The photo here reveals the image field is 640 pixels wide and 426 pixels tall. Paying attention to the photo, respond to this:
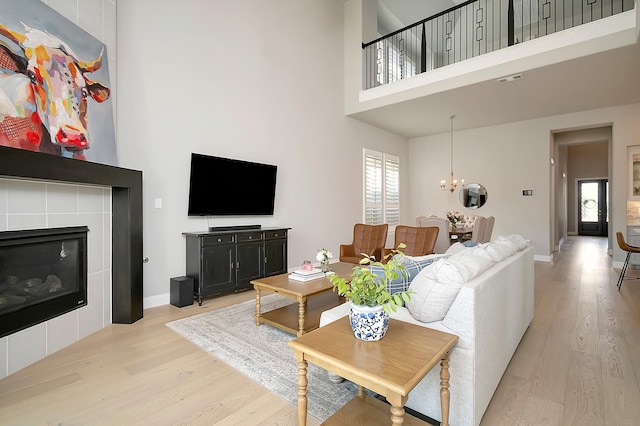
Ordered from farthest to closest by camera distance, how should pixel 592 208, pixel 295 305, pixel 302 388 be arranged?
pixel 592 208 → pixel 295 305 → pixel 302 388

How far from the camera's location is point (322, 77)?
6.02 meters

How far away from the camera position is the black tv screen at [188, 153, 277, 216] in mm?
4078

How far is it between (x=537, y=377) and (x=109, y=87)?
4385 mm

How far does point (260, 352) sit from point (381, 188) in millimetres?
5733

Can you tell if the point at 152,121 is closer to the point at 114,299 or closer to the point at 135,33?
the point at 135,33

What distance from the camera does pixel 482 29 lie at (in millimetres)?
7555

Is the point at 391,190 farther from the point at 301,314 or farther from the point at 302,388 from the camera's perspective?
the point at 302,388

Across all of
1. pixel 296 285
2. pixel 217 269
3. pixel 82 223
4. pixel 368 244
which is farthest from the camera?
pixel 368 244

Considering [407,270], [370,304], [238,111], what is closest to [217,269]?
[238,111]

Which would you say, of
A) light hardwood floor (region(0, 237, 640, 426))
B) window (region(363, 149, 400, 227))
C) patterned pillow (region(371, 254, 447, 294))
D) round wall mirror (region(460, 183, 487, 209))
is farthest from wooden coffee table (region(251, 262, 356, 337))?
round wall mirror (region(460, 183, 487, 209))

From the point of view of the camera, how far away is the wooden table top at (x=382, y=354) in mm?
1146

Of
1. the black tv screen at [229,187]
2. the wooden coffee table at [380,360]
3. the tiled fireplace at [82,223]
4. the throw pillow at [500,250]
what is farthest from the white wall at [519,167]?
the tiled fireplace at [82,223]

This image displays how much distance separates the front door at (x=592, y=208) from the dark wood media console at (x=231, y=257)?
532 inches

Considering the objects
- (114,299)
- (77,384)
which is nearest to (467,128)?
(114,299)
